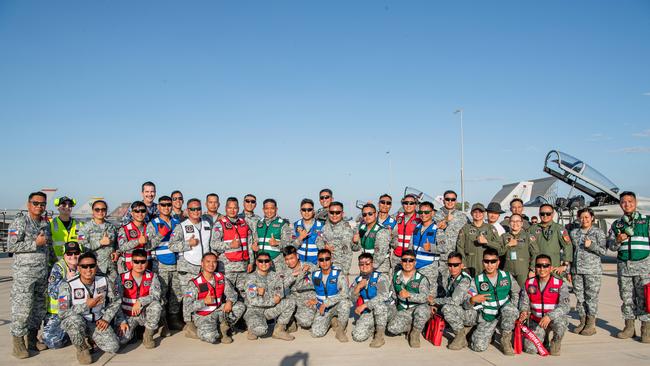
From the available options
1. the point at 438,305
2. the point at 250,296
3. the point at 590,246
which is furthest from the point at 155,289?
A: the point at 590,246

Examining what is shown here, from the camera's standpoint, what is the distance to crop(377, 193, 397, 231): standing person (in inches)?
275

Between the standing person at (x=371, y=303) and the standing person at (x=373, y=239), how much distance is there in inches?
14.4

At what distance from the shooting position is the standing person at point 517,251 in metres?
6.41

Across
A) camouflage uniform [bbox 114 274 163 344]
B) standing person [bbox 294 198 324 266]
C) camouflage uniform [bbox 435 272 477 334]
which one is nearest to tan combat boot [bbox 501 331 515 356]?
camouflage uniform [bbox 435 272 477 334]

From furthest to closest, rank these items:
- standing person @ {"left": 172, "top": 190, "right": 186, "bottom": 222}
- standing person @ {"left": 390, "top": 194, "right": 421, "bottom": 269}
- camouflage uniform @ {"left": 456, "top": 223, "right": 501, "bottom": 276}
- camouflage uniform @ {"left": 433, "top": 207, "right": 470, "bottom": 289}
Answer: standing person @ {"left": 172, "top": 190, "right": 186, "bottom": 222}
standing person @ {"left": 390, "top": 194, "right": 421, "bottom": 269}
camouflage uniform @ {"left": 433, "top": 207, "right": 470, "bottom": 289}
camouflage uniform @ {"left": 456, "top": 223, "right": 501, "bottom": 276}

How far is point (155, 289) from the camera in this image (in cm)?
577

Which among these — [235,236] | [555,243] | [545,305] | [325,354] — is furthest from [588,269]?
[235,236]

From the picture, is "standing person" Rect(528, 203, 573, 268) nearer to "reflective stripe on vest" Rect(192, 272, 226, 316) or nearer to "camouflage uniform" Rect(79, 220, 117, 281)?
"reflective stripe on vest" Rect(192, 272, 226, 316)

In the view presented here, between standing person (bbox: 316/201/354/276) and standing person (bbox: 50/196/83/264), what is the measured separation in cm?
342

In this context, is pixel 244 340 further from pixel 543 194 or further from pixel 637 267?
pixel 543 194

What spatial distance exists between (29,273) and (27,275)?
0.03m

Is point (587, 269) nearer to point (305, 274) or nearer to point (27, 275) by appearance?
point (305, 274)

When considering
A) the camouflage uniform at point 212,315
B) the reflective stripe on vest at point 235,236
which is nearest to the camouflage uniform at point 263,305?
the camouflage uniform at point 212,315

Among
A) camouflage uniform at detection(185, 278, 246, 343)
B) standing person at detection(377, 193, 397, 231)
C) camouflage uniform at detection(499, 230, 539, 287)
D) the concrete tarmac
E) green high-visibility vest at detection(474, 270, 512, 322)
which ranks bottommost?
the concrete tarmac
